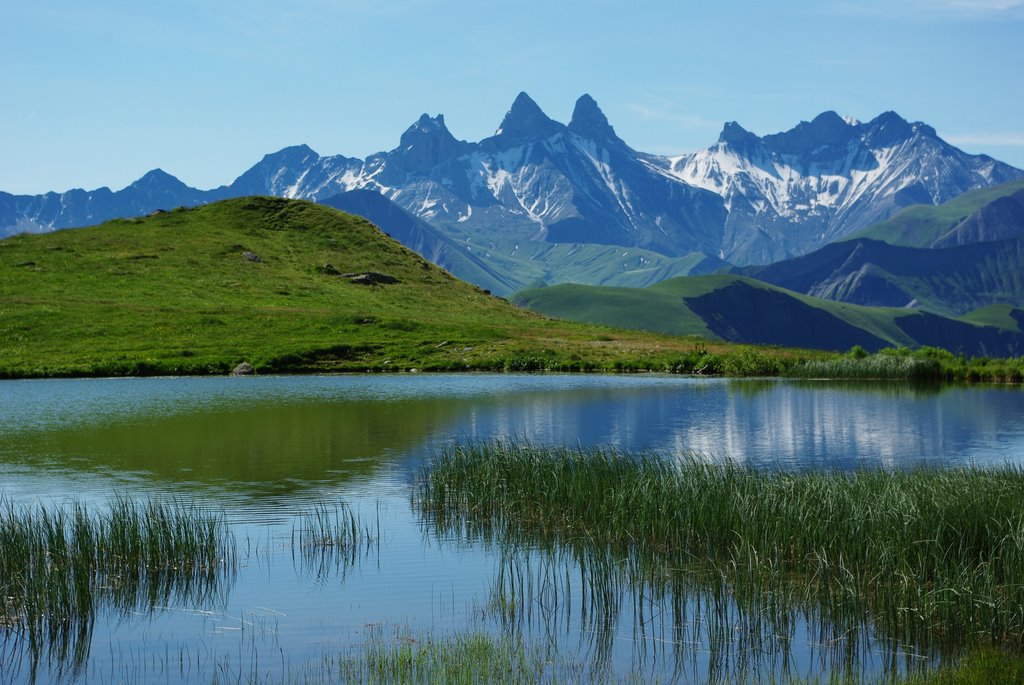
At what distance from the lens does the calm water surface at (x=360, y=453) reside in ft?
56.6

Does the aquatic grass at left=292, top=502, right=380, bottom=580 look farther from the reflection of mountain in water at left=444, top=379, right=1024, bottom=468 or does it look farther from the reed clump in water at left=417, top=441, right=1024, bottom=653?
the reflection of mountain in water at left=444, top=379, right=1024, bottom=468

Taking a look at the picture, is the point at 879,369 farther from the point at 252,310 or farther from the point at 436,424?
the point at 252,310

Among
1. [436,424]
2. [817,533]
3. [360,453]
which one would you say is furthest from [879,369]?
[817,533]

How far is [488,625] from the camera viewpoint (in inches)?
716

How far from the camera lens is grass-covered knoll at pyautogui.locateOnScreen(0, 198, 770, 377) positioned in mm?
90438

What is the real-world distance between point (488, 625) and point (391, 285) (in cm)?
11887

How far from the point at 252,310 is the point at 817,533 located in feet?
309

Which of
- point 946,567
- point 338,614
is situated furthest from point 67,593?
point 946,567

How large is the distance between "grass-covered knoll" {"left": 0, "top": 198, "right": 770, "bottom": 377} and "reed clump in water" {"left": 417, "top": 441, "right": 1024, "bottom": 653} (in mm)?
64425

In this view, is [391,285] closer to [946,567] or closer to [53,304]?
[53,304]

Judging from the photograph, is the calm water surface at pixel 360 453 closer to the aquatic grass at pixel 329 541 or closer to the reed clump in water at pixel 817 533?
the aquatic grass at pixel 329 541

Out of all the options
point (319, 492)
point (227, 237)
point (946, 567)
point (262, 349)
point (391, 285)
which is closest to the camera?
point (946, 567)

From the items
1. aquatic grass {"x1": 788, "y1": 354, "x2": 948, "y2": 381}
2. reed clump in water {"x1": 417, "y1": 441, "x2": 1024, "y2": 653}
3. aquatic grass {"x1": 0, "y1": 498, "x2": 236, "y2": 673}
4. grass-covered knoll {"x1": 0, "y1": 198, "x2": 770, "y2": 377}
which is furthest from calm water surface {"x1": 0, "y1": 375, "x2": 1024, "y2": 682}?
grass-covered knoll {"x1": 0, "y1": 198, "x2": 770, "y2": 377}

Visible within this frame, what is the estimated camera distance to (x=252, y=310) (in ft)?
354
